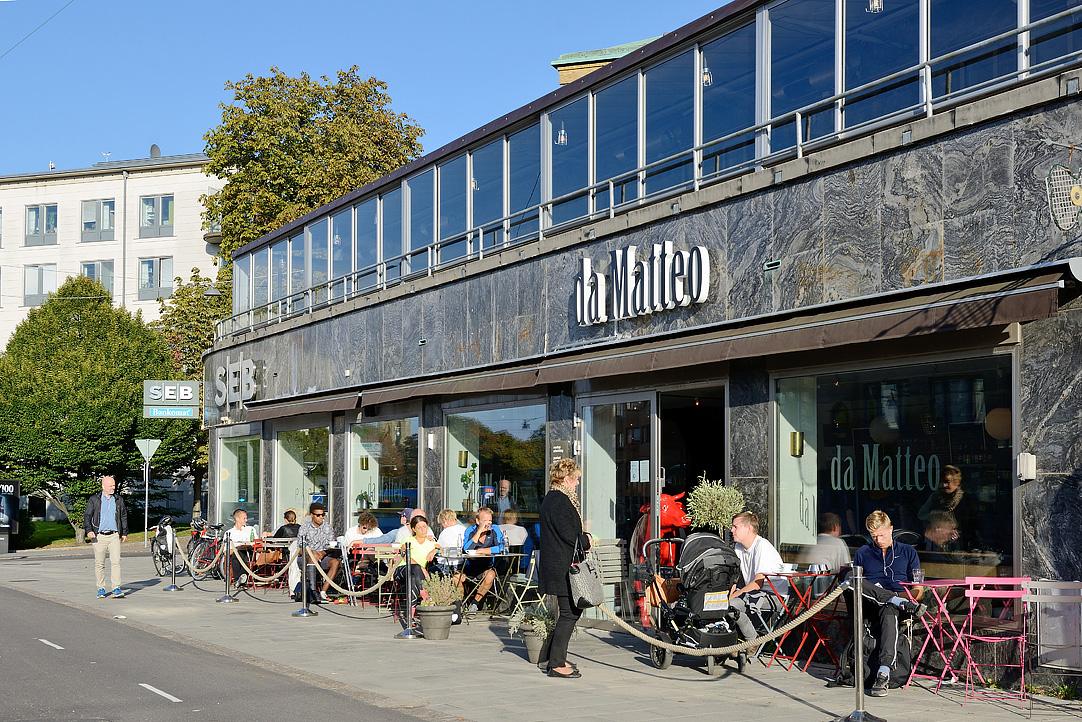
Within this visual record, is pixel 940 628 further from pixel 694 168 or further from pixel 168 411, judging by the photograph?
pixel 168 411

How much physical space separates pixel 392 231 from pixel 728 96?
9737 millimetres

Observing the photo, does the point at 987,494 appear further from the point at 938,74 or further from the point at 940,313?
the point at 938,74

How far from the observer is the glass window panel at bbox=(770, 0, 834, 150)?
43.8ft

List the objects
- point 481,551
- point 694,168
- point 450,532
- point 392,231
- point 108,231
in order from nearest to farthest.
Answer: point 694,168 < point 481,551 < point 450,532 < point 392,231 < point 108,231

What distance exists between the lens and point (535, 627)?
1211cm

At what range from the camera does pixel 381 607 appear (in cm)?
1841

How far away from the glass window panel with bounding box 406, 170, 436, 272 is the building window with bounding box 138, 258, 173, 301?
44681 millimetres

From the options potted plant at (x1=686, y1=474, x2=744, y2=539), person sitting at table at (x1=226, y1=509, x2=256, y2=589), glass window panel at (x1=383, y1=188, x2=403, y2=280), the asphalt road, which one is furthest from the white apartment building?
potted plant at (x1=686, y1=474, x2=744, y2=539)

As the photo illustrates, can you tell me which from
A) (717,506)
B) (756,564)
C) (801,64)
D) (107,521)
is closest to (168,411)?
(107,521)

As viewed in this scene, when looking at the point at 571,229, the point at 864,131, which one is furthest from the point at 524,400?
the point at 864,131

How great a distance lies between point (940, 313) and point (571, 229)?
24.0 ft

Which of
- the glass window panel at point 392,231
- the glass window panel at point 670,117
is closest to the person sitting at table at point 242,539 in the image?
the glass window panel at point 392,231

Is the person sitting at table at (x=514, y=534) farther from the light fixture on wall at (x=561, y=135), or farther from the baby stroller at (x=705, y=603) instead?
the light fixture on wall at (x=561, y=135)

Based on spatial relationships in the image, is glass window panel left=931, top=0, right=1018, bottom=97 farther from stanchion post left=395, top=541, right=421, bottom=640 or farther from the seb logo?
the seb logo
